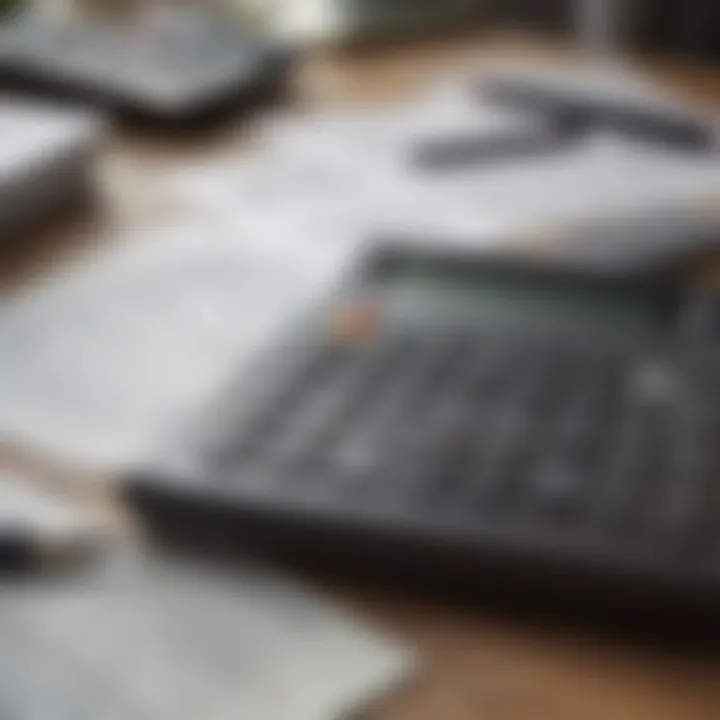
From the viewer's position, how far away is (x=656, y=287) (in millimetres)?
603

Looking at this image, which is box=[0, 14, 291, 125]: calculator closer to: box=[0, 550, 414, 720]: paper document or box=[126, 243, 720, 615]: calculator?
box=[126, 243, 720, 615]: calculator

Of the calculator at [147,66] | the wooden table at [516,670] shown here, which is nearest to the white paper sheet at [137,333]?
the wooden table at [516,670]

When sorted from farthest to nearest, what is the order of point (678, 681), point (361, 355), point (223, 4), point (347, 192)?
point (223, 4)
point (347, 192)
point (361, 355)
point (678, 681)

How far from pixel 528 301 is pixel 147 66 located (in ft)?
1.43

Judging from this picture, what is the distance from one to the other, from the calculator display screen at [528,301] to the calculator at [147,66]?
345mm

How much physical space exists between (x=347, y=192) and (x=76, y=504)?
0.36 meters

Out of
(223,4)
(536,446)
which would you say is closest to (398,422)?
(536,446)

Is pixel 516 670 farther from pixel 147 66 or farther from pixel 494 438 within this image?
pixel 147 66

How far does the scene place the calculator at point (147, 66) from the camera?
916 millimetres

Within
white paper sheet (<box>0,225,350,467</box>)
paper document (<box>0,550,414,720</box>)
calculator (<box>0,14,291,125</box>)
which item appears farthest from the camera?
calculator (<box>0,14,291,125</box>)

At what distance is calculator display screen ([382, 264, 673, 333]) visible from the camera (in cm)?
59

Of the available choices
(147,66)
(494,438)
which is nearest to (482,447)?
(494,438)

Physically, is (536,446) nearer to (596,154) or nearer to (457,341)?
(457,341)

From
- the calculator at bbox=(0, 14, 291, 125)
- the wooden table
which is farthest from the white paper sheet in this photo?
the calculator at bbox=(0, 14, 291, 125)
